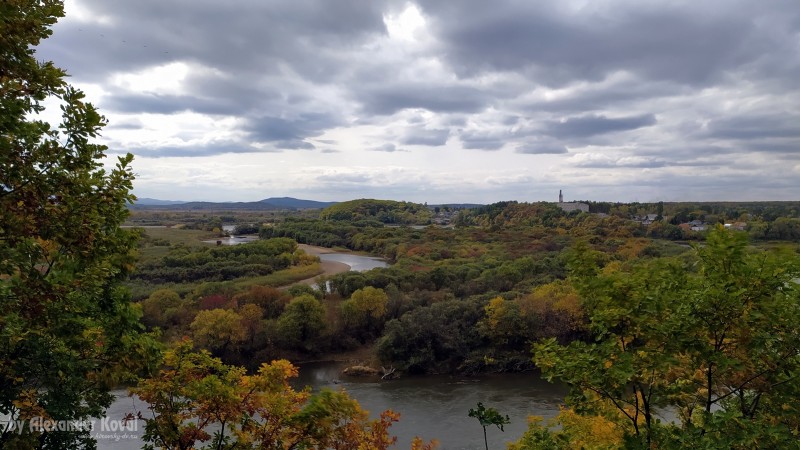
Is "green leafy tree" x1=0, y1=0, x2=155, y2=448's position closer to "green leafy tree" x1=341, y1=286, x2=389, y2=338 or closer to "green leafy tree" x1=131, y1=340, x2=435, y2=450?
"green leafy tree" x1=131, y1=340, x2=435, y2=450

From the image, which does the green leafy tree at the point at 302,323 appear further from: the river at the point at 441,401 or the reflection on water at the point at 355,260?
the reflection on water at the point at 355,260

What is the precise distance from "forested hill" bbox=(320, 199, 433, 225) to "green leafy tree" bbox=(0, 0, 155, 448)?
125 metres

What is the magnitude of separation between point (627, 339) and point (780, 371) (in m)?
1.59

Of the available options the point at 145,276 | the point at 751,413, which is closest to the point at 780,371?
the point at 751,413

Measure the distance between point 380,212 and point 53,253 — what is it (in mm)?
144163

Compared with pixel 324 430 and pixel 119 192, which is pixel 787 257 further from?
pixel 119 192

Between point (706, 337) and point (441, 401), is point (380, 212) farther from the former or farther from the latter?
point (706, 337)

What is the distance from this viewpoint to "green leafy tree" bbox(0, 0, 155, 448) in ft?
15.0

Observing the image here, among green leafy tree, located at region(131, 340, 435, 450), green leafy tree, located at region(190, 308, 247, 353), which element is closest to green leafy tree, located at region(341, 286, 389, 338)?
green leafy tree, located at region(190, 308, 247, 353)

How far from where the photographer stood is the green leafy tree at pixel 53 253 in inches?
180

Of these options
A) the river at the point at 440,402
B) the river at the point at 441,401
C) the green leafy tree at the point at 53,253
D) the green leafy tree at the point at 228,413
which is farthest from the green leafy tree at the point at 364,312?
the green leafy tree at the point at 53,253

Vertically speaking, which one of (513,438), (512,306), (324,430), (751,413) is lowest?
(513,438)

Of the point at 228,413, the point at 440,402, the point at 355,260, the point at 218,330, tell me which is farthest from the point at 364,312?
the point at 355,260

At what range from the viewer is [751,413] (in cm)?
551
